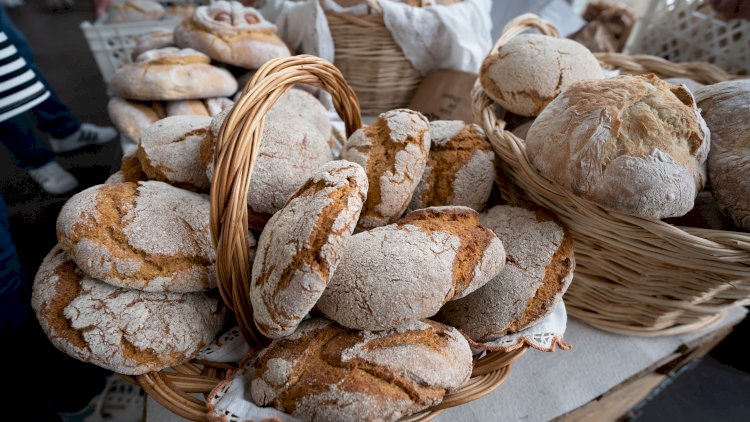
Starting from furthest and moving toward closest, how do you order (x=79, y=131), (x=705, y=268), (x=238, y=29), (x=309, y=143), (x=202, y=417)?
(x=79, y=131), (x=238, y=29), (x=309, y=143), (x=705, y=268), (x=202, y=417)

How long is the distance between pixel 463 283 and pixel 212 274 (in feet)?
1.73

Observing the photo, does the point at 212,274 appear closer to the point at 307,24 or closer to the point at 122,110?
the point at 122,110

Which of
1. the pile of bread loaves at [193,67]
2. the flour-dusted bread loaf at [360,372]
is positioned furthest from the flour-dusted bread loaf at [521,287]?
the pile of bread loaves at [193,67]

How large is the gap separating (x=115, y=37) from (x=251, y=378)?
2.75 meters

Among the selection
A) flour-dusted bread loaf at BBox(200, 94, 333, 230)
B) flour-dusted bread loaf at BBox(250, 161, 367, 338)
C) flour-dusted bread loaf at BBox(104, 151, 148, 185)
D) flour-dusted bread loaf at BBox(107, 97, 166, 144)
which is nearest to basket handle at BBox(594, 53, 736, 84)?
flour-dusted bread loaf at BBox(200, 94, 333, 230)

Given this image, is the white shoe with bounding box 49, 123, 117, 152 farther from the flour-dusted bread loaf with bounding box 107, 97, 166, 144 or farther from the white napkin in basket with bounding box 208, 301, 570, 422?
the white napkin in basket with bounding box 208, 301, 570, 422

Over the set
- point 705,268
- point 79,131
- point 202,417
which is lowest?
point 79,131

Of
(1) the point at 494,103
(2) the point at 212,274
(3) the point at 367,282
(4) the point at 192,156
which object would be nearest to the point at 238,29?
(4) the point at 192,156

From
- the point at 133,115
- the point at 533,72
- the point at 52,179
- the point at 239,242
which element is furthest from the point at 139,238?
the point at 52,179

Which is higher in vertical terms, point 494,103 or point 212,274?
point 494,103

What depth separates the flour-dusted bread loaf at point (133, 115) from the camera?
1562 mm

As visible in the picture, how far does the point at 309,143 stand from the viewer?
101 cm

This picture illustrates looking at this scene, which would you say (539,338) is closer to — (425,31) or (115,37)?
(425,31)

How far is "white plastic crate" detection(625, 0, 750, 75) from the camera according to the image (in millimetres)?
2150
